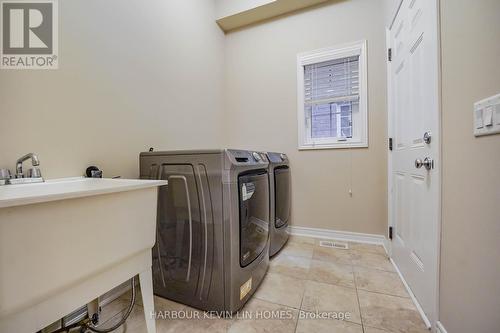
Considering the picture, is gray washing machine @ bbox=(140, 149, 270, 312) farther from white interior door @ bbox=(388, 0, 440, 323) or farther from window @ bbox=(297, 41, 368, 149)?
window @ bbox=(297, 41, 368, 149)

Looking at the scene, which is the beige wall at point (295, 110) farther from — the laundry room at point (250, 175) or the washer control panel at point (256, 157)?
the washer control panel at point (256, 157)

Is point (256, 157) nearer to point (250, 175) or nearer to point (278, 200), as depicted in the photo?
point (250, 175)

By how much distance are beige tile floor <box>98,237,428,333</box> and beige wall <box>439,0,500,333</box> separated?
0.31m

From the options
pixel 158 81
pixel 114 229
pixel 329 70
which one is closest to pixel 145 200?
pixel 114 229

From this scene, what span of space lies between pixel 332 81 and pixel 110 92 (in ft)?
7.05

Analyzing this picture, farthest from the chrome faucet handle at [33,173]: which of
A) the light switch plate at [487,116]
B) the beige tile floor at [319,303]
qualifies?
the light switch plate at [487,116]

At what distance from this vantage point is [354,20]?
2213 mm

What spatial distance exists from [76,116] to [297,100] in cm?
203

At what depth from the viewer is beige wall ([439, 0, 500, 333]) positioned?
0.69 m

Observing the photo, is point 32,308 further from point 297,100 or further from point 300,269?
point 297,100

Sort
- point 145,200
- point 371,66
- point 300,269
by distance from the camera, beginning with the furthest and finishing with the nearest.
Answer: point 371,66 < point 300,269 < point 145,200

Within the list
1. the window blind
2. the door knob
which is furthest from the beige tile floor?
the window blind

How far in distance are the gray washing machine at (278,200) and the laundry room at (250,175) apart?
26mm

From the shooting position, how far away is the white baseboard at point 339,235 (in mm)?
2149
